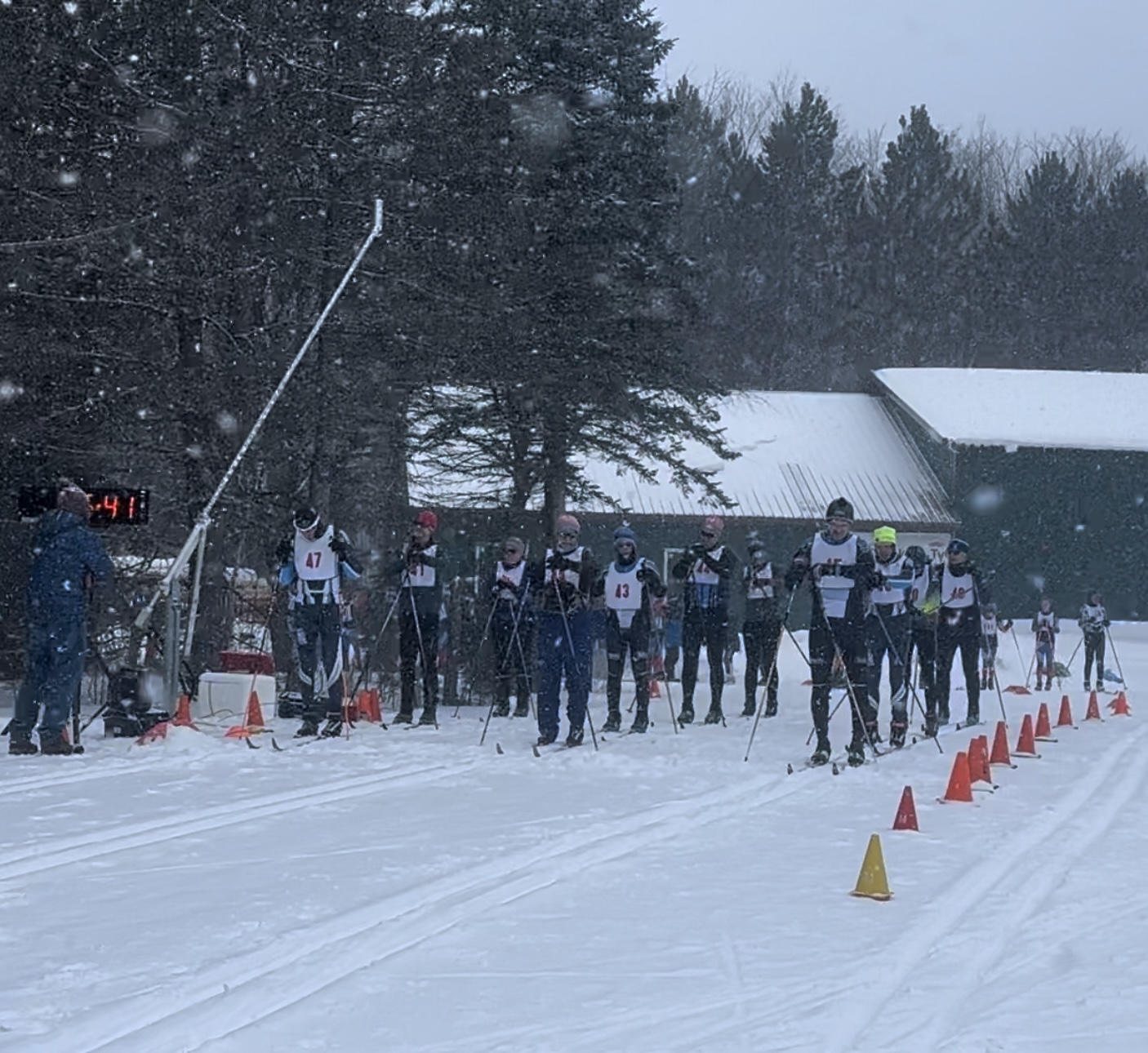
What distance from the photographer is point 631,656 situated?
14734 mm

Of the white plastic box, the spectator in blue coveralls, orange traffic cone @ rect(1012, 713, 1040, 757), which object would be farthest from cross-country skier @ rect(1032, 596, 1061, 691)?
the spectator in blue coveralls

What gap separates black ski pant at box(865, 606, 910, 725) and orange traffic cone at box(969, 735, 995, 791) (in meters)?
3.10

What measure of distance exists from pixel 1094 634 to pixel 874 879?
20.3m

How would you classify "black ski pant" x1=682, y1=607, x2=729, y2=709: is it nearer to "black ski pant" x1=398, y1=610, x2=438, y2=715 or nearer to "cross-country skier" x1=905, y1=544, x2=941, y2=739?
"cross-country skier" x1=905, y1=544, x2=941, y2=739

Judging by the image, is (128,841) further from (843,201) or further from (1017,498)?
(843,201)

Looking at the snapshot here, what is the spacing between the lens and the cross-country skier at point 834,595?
→ 12.8 meters

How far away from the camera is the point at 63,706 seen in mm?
11703

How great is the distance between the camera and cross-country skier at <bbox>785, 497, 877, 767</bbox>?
12836mm

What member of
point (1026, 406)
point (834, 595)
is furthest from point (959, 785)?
point (1026, 406)

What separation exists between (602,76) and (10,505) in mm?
10802

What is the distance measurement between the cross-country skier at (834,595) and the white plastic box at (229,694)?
4.92m

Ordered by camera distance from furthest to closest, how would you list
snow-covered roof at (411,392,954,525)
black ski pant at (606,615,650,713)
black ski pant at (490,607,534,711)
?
snow-covered roof at (411,392,954,525), black ski pant at (490,607,534,711), black ski pant at (606,615,650,713)

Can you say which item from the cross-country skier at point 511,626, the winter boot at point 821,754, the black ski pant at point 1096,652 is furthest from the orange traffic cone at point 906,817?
the black ski pant at point 1096,652

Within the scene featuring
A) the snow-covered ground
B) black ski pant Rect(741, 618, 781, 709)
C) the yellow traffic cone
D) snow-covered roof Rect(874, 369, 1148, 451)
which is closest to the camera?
the snow-covered ground
